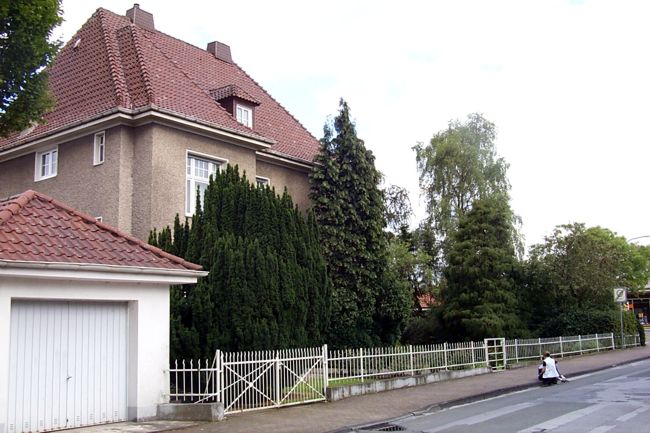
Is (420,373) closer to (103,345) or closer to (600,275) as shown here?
(103,345)

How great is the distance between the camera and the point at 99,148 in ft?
66.8

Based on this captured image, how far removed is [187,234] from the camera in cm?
1597

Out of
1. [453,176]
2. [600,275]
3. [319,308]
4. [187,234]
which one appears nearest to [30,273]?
[187,234]

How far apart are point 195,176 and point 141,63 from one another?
438 centimetres

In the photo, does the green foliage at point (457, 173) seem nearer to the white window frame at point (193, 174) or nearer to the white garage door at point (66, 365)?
the white window frame at point (193, 174)

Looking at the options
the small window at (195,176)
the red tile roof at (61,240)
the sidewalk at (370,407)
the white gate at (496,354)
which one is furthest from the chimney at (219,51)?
the red tile roof at (61,240)

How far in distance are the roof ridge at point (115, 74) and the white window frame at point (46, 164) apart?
9.68 feet

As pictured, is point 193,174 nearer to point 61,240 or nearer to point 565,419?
point 61,240

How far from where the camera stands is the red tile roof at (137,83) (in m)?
20.4

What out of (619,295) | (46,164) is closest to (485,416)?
(46,164)

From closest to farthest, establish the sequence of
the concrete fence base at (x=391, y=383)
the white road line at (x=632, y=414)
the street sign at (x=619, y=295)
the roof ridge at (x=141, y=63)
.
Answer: the white road line at (x=632, y=414)
the concrete fence base at (x=391, y=383)
the roof ridge at (x=141, y=63)
the street sign at (x=619, y=295)

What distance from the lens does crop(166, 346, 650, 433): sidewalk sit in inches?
469

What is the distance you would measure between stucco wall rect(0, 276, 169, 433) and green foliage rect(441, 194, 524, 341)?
2027cm

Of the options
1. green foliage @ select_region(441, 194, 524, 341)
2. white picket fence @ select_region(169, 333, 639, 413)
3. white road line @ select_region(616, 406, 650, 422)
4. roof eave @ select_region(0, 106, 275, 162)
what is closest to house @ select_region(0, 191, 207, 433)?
white picket fence @ select_region(169, 333, 639, 413)
